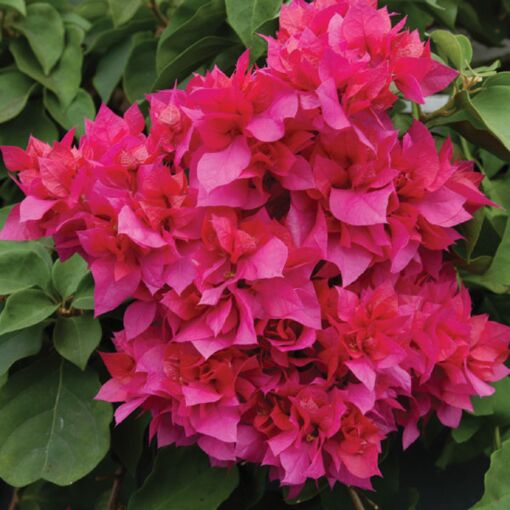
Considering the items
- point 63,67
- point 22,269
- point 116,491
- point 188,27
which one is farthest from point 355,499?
point 63,67

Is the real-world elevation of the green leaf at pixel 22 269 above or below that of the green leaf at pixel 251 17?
below

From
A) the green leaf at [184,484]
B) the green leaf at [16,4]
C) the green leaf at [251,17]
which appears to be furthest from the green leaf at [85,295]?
the green leaf at [16,4]

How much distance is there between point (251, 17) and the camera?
829 millimetres

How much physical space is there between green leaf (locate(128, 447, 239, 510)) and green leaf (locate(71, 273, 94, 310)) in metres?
0.15

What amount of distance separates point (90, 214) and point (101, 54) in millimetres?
549

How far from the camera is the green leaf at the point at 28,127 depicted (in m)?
1.03

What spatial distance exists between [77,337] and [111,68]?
1.38ft

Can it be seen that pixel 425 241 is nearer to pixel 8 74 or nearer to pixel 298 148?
pixel 298 148

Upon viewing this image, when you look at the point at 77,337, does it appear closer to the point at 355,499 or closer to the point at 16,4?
the point at 355,499

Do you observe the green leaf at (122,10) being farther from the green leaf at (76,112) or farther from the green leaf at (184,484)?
the green leaf at (184,484)

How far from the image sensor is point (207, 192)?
587mm

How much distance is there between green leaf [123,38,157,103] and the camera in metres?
1.01

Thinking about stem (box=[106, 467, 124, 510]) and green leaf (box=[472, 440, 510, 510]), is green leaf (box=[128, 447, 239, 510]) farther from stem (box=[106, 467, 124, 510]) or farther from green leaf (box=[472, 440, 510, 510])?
green leaf (box=[472, 440, 510, 510])

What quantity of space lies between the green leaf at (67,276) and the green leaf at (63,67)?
0.88 feet
